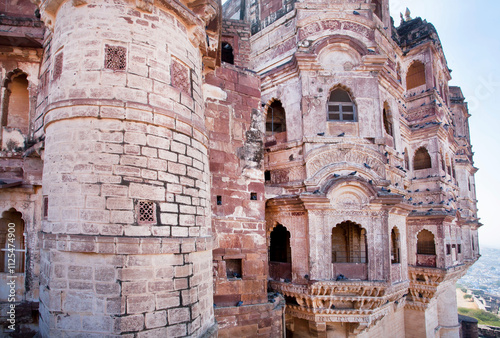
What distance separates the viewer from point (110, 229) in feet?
13.7

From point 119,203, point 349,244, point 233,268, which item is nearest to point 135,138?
point 119,203

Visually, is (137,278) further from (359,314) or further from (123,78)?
(359,314)

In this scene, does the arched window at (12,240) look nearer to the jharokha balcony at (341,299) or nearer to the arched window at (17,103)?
the arched window at (17,103)

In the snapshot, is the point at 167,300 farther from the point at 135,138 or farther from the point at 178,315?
the point at 135,138

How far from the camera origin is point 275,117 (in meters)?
12.7

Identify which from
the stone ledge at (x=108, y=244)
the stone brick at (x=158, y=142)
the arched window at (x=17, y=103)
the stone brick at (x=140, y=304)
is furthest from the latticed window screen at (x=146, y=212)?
the arched window at (x=17, y=103)

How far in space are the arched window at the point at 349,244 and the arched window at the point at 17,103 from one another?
9463 millimetres

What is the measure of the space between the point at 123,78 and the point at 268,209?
7370mm

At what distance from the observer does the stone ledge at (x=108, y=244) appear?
4102 millimetres

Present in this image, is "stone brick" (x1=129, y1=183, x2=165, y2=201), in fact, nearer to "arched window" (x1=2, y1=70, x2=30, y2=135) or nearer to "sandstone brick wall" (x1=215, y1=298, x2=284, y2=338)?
"sandstone brick wall" (x1=215, y1=298, x2=284, y2=338)

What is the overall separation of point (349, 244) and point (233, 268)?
5405 millimetres

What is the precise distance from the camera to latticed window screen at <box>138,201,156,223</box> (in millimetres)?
4359

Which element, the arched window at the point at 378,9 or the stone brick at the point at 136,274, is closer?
the stone brick at the point at 136,274

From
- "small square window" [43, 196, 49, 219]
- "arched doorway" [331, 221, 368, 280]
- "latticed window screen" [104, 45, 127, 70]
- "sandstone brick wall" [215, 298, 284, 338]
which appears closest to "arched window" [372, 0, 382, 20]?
"arched doorway" [331, 221, 368, 280]
